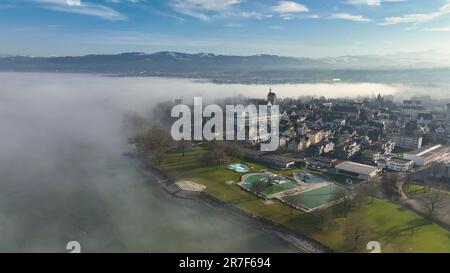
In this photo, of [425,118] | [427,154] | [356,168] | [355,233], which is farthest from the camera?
[425,118]

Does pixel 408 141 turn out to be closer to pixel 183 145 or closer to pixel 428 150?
pixel 428 150

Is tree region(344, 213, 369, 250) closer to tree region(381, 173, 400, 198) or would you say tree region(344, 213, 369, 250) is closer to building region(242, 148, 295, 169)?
tree region(381, 173, 400, 198)

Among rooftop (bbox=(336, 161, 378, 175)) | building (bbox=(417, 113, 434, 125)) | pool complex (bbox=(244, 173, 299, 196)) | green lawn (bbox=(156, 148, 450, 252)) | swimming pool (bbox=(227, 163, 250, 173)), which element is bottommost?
green lawn (bbox=(156, 148, 450, 252))

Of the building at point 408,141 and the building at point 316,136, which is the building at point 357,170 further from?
the building at point 408,141

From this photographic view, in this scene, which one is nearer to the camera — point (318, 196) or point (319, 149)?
point (318, 196)

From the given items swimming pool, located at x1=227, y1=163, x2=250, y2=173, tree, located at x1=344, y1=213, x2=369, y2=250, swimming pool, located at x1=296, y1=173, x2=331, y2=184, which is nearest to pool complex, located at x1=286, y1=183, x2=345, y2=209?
swimming pool, located at x1=296, y1=173, x2=331, y2=184

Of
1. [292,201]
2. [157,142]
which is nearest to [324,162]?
[292,201]
